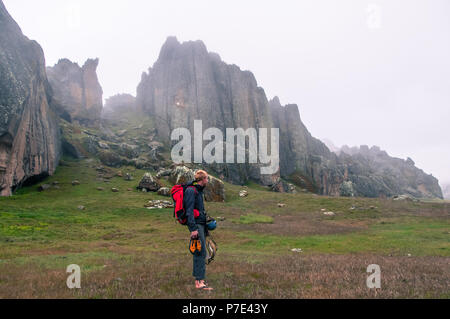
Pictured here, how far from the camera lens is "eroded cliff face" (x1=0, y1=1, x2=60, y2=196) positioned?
34.1m

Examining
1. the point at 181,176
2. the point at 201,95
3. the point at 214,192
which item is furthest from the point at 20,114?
the point at 201,95

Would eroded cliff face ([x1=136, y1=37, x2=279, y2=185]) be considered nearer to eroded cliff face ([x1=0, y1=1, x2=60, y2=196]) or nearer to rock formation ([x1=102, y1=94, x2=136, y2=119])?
rock formation ([x1=102, y1=94, x2=136, y2=119])

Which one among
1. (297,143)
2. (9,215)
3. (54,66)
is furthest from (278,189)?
(54,66)

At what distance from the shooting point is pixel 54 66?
114 m

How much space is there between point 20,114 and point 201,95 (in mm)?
81052

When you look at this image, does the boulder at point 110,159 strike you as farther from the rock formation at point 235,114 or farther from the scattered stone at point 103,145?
the rock formation at point 235,114

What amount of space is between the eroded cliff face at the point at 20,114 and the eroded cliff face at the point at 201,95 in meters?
56.3

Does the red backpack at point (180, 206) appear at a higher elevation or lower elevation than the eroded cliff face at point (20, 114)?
lower

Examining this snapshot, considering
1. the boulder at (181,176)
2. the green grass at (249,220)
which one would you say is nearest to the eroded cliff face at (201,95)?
the boulder at (181,176)

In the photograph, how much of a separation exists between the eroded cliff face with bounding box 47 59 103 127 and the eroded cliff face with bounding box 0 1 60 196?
54.4 m

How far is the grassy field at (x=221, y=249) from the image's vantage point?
25.9 feet

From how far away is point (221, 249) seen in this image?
686 inches

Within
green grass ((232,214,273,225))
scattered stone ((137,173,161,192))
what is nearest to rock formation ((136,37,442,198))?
scattered stone ((137,173,161,192))

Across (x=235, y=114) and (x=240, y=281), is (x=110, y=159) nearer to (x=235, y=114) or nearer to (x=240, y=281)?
(x=240, y=281)
